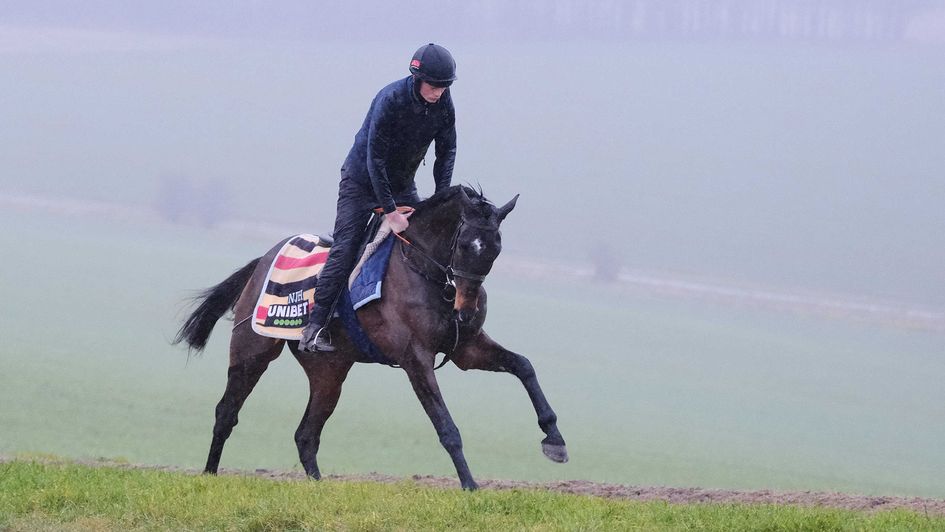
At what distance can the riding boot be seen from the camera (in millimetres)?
8984

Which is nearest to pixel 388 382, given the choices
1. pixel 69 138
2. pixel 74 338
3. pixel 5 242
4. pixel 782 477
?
pixel 74 338

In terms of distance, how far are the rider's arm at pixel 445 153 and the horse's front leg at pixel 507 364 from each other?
1197 millimetres

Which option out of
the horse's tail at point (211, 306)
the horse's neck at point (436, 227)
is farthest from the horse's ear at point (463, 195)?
the horse's tail at point (211, 306)

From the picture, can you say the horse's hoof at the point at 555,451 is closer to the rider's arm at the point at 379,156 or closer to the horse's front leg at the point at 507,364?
the horse's front leg at the point at 507,364

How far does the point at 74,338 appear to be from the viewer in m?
28.8

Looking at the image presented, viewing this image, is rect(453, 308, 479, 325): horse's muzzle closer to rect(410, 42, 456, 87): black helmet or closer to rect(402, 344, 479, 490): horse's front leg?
rect(402, 344, 479, 490): horse's front leg

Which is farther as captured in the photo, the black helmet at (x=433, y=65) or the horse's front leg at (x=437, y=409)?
the black helmet at (x=433, y=65)

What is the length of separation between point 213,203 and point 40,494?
136ft

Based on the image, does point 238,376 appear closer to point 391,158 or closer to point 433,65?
point 391,158

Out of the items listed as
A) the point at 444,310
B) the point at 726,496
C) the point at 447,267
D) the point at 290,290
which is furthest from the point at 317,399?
the point at 726,496

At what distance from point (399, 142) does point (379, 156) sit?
0.19 metres

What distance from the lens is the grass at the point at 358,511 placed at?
22.4ft

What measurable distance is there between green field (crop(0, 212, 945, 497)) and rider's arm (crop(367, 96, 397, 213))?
15.7 ft

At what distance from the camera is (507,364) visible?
853 cm
